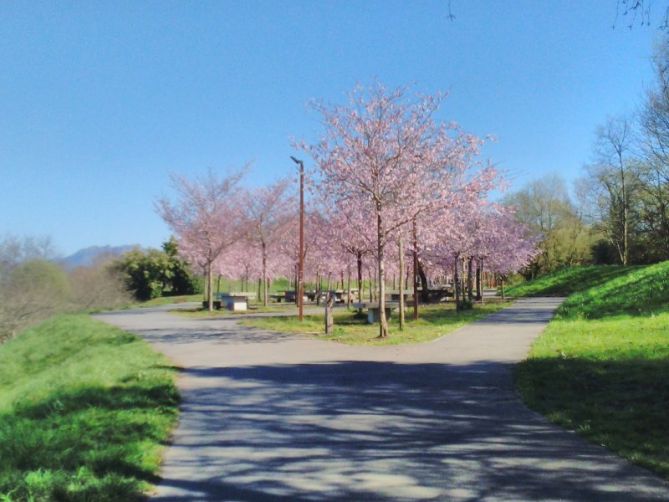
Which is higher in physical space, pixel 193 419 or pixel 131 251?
pixel 131 251

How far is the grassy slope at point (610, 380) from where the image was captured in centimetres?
502

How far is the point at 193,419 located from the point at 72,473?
1985 mm

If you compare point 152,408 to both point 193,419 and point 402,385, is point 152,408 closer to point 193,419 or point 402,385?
point 193,419

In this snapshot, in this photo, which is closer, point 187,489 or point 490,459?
point 187,489

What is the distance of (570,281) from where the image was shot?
39.4 meters

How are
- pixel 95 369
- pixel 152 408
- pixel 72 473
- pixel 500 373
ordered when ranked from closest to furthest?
pixel 72 473, pixel 152 408, pixel 500 373, pixel 95 369

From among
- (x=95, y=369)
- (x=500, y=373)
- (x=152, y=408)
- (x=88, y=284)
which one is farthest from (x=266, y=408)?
(x=88, y=284)

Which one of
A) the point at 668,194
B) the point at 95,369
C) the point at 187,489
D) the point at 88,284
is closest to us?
the point at 187,489

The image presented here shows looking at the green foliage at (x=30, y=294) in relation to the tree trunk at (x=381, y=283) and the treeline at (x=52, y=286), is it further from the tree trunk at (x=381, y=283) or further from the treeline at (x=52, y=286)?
the tree trunk at (x=381, y=283)

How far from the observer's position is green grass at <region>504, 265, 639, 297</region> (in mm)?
36219

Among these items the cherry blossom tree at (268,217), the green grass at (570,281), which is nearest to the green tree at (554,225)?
the green grass at (570,281)

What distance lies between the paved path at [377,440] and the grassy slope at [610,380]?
0.30 metres

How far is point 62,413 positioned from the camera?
6730mm

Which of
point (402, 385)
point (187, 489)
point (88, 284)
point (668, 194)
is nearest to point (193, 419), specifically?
point (187, 489)
